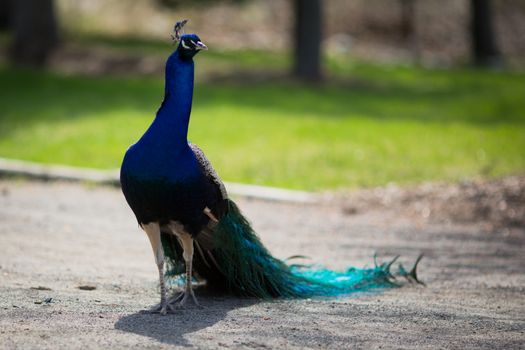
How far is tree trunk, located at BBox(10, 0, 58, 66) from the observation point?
64.3 ft

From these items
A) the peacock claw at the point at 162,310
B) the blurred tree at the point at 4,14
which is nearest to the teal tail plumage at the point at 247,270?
the peacock claw at the point at 162,310

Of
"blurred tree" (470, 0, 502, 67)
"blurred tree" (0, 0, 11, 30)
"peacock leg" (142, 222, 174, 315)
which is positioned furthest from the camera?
"blurred tree" (470, 0, 502, 67)

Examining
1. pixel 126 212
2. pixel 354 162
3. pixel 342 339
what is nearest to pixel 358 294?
pixel 342 339

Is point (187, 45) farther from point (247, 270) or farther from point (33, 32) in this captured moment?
point (33, 32)

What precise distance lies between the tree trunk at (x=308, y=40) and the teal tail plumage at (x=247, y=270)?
12.2m

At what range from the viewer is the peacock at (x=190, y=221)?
5359mm

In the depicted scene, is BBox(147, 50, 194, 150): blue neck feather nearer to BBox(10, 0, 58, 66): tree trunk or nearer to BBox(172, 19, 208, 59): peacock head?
BBox(172, 19, 208, 59): peacock head

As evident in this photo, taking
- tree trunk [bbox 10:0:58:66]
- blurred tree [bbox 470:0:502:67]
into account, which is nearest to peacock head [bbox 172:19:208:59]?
tree trunk [bbox 10:0:58:66]

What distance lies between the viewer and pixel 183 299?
19.2 feet

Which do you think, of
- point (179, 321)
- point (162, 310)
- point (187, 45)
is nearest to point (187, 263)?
point (162, 310)

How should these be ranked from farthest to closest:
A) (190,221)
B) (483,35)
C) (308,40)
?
(483,35) < (308,40) < (190,221)

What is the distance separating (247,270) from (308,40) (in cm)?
1273

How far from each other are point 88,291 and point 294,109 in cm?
972

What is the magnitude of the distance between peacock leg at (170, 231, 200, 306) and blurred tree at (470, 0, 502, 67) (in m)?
20.4
